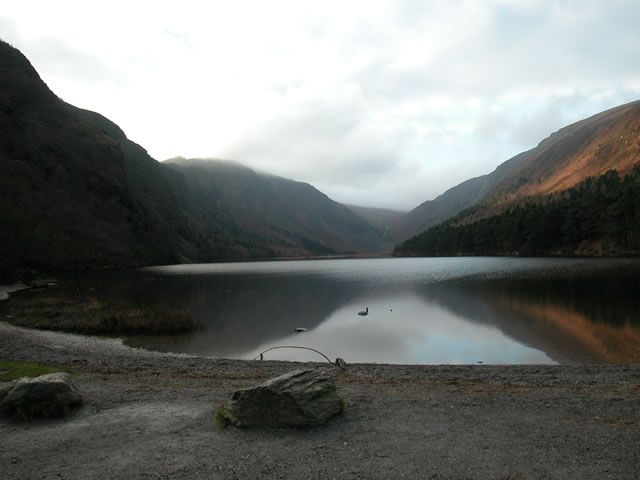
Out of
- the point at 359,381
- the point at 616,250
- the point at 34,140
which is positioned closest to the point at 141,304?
the point at 359,381

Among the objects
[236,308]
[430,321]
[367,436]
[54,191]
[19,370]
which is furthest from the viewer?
[54,191]

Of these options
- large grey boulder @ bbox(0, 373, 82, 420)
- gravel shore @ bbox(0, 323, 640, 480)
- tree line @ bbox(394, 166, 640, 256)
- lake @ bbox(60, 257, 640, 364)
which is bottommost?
lake @ bbox(60, 257, 640, 364)

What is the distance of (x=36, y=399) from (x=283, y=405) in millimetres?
7429

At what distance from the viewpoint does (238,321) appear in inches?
1806

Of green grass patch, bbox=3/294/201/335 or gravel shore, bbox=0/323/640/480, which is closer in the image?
gravel shore, bbox=0/323/640/480

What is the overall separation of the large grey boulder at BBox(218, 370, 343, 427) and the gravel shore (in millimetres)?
335

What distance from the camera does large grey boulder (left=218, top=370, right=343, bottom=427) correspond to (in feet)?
41.3

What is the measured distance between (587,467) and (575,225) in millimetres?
149517

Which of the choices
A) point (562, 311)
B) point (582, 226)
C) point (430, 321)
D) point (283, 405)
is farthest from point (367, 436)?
point (582, 226)

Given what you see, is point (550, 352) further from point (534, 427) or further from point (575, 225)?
point (575, 225)

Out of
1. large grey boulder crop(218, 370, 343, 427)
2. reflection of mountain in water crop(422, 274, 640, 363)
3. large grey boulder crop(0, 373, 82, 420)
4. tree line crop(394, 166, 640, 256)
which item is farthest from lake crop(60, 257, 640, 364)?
tree line crop(394, 166, 640, 256)

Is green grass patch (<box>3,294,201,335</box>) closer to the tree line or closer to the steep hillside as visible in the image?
the steep hillside

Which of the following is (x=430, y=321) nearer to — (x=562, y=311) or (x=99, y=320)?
(x=562, y=311)

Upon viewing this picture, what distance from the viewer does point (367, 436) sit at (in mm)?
11906
